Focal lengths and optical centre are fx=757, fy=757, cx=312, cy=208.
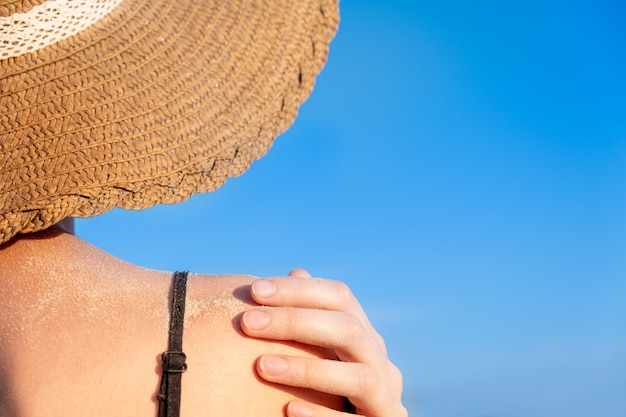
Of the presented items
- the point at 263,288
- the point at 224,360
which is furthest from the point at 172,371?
the point at 263,288

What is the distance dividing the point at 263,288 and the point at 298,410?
0.85 ft

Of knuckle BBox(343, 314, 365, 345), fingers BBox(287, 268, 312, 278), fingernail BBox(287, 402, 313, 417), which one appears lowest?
fingernail BBox(287, 402, 313, 417)

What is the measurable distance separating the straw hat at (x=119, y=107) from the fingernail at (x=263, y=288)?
27 centimetres

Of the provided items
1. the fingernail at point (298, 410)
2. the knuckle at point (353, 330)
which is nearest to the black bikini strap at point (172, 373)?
the fingernail at point (298, 410)

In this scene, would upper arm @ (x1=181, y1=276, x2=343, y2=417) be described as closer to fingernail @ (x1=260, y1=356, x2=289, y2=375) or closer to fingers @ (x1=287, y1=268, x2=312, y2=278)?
fingernail @ (x1=260, y1=356, x2=289, y2=375)

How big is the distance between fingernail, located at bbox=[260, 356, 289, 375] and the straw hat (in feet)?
1.35

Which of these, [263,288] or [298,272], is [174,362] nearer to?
[263,288]

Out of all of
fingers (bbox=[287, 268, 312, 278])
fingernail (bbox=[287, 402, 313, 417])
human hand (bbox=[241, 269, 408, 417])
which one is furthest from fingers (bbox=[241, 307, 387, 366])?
fingers (bbox=[287, 268, 312, 278])

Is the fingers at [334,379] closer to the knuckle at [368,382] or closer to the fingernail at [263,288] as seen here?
the knuckle at [368,382]

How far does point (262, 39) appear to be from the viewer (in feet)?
6.53

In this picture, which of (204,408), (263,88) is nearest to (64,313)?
(204,408)

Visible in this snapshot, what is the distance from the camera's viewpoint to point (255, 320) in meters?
1.52

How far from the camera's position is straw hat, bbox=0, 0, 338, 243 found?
1611 mm

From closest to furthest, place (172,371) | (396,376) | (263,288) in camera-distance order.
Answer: (172,371)
(263,288)
(396,376)
